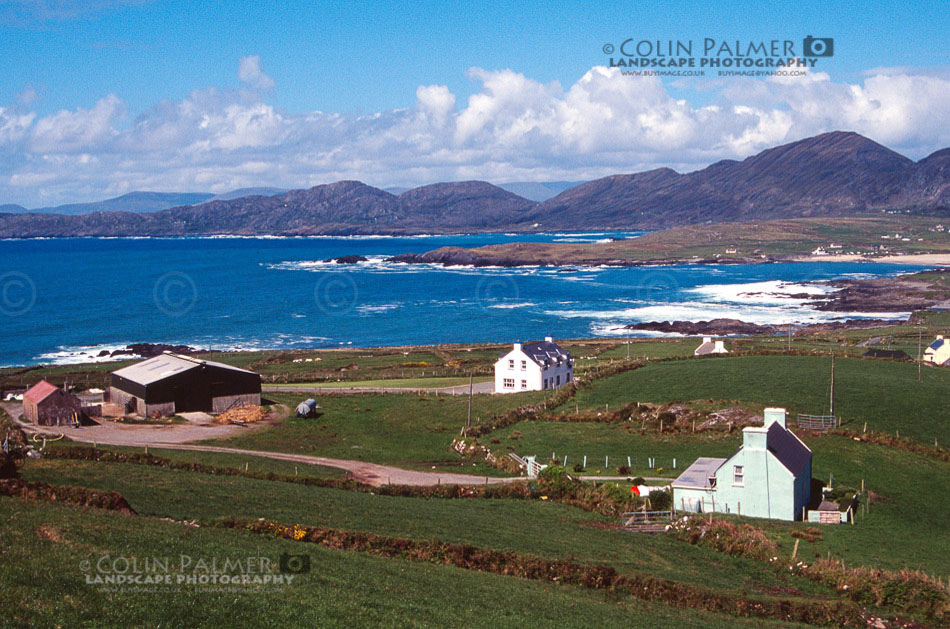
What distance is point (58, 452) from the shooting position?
33562 mm

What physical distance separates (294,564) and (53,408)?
3764 centimetres

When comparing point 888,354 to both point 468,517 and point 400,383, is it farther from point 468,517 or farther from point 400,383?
point 468,517

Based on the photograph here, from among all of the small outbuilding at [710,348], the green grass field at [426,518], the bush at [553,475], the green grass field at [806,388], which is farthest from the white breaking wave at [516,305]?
the green grass field at [426,518]

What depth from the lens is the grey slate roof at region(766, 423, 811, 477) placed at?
3200 centimetres

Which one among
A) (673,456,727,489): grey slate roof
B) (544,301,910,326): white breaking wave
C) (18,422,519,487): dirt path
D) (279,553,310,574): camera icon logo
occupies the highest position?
(279,553,310,574): camera icon logo

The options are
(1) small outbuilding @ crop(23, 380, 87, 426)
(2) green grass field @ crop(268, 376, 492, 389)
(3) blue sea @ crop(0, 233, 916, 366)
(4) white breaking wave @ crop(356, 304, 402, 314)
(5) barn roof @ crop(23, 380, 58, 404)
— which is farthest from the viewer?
(4) white breaking wave @ crop(356, 304, 402, 314)

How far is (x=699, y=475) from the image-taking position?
33938 millimetres

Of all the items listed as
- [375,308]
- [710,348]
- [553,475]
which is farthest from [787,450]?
[375,308]

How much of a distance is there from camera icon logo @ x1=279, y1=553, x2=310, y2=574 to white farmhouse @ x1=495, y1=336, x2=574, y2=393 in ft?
149

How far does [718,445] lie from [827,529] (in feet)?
44.7

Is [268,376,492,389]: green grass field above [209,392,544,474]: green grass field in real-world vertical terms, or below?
below

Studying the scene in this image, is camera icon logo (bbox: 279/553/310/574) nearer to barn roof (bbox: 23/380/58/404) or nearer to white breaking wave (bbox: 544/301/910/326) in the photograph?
barn roof (bbox: 23/380/58/404)

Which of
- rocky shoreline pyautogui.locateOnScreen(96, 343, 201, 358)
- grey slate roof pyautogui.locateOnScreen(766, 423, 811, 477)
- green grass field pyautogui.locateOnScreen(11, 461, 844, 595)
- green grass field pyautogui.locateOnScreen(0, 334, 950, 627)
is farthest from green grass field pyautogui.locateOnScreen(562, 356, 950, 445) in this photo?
rocky shoreline pyautogui.locateOnScreen(96, 343, 201, 358)

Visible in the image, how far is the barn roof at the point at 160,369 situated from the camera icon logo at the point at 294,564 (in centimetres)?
3905
